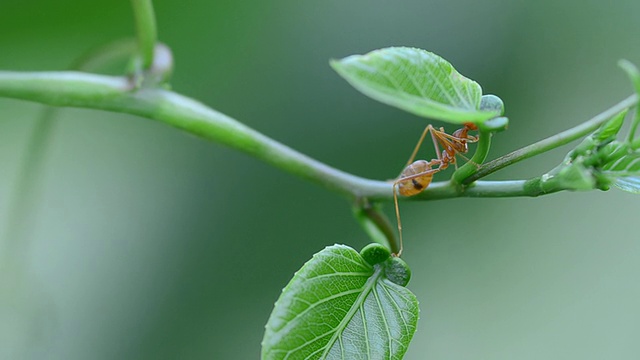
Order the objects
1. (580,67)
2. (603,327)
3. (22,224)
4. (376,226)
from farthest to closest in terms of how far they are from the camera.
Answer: (580,67) → (603,327) → (22,224) → (376,226)

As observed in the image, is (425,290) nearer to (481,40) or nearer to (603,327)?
(603,327)

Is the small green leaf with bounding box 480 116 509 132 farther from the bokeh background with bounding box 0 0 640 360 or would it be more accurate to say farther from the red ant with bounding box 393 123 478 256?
the bokeh background with bounding box 0 0 640 360

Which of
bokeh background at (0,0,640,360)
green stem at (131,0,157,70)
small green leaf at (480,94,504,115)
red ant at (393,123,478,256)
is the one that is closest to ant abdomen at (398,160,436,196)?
red ant at (393,123,478,256)

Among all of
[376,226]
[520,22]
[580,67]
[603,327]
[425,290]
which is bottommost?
[603,327]

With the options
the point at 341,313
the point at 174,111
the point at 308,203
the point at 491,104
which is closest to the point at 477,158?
the point at 491,104

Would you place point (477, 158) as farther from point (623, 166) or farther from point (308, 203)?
point (308, 203)

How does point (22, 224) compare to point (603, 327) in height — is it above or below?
above

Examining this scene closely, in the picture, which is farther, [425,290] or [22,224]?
[425,290]

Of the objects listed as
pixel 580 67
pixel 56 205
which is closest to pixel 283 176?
pixel 56 205

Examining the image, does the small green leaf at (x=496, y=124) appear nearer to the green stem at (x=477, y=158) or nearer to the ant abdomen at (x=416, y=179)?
the green stem at (x=477, y=158)
